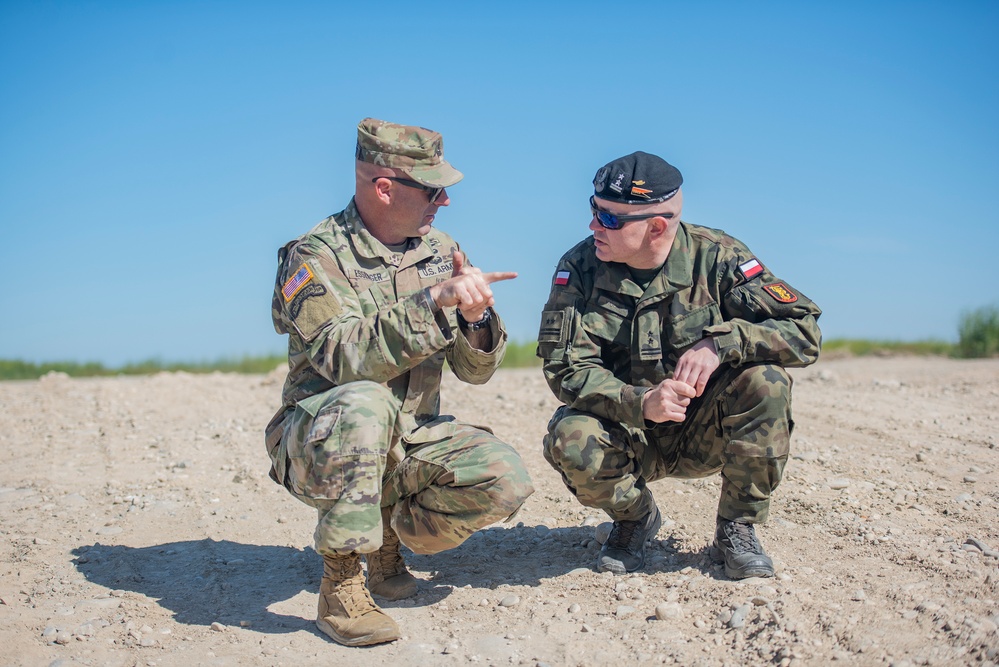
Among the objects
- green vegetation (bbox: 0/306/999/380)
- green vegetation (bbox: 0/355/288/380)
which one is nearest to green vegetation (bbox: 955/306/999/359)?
green vegetation (bbox: 0/306/999/380)

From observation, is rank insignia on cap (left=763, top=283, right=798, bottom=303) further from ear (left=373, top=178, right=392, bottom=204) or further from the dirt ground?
ear (left=373, top=178, right=392, bottom=204)

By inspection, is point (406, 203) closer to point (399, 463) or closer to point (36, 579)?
point (399, 463)

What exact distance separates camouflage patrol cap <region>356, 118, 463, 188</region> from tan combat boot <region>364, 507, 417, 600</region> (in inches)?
54.7

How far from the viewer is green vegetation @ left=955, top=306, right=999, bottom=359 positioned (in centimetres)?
1295

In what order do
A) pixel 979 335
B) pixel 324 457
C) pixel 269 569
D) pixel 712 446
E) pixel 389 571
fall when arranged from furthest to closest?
pixel 979 335 → pixel 269 569 → pixel 712 446 → pixel 389 571 → pixel 324 457

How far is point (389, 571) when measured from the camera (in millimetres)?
4070

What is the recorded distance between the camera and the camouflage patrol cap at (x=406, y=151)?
3934mm

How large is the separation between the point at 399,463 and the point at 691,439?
1312 mm

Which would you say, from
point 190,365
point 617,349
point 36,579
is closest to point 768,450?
point 617,349

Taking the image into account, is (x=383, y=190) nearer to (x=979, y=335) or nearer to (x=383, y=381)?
(x=383, y=381)

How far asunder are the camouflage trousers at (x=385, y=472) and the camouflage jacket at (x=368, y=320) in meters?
0.10

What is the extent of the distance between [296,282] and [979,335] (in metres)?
11.9

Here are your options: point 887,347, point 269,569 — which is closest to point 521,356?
point 887,347

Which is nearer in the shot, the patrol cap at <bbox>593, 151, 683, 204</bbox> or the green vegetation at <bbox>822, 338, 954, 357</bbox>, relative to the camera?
the patrol cap at <bbox>593, 151, 683, 204</bbox>
